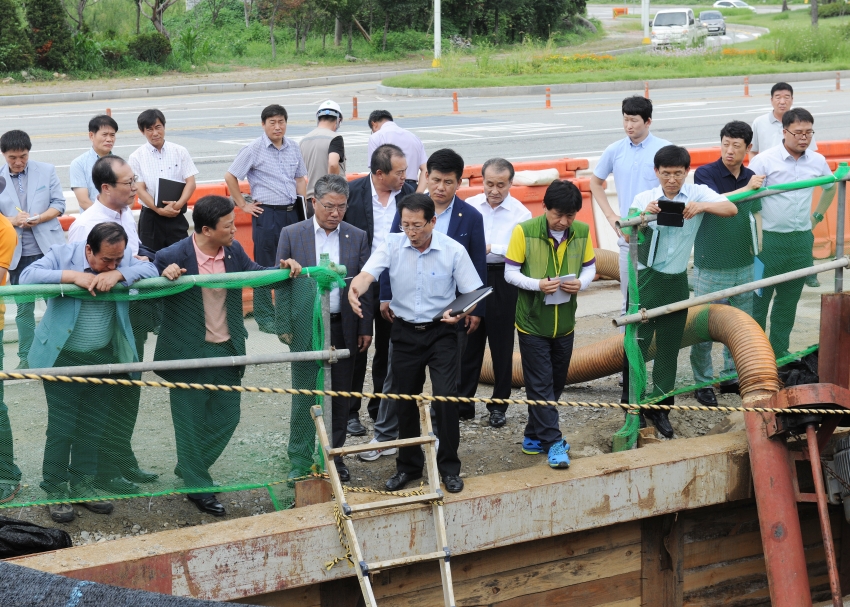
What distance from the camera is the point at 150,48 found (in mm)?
31219

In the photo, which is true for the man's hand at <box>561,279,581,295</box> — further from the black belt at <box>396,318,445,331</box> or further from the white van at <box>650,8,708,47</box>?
the white van at <box>650,8,708,47</box>

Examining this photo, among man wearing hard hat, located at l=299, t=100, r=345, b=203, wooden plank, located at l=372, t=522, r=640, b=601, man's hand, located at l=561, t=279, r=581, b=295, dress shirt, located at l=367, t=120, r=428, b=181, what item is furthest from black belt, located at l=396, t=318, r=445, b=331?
man wearing hard hat, located at l=299, t=100, r=345, b=203

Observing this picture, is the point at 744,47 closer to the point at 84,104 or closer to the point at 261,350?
the point at 84,104

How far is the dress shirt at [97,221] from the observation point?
5758 mm

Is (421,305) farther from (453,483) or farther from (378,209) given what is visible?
(378,209)

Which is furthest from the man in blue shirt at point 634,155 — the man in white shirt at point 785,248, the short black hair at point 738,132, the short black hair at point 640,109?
the man in white shirt at point 785,248

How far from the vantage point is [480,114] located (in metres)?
23.5

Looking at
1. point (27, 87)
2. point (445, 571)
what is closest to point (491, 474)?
point (445, 571)

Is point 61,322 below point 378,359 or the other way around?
the other way around

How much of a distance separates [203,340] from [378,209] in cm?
200

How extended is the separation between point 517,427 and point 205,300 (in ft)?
8.72

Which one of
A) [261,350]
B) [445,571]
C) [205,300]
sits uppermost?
[205,300]

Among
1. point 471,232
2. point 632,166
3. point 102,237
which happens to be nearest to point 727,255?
point 632,166

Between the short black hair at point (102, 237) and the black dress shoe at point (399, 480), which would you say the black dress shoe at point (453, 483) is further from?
the short black hair at point (102, 237)
